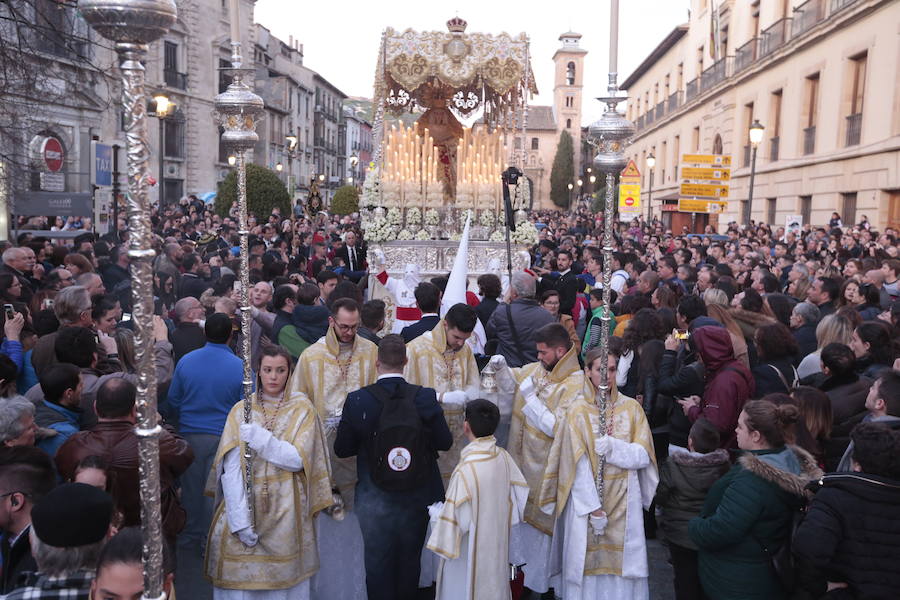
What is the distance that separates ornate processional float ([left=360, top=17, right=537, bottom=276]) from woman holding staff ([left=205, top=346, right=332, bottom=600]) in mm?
8042

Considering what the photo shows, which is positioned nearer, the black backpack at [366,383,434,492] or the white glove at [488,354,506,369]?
the black backpack at [366,383,434,492]

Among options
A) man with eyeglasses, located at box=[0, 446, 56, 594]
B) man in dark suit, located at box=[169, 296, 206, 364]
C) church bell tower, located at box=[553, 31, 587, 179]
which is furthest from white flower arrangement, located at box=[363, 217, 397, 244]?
church bell tower, located at box=[553, 31, 587, 179]

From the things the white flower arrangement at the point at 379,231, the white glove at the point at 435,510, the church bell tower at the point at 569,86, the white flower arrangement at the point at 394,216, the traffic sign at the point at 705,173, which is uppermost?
the church bell tower at the point at 569,86

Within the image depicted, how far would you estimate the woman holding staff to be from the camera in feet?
13.0

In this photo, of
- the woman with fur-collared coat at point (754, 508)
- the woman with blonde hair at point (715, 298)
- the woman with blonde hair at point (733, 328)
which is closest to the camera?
the woman with fur-collared coat at point (754, 508)

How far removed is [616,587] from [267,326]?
3850 mm

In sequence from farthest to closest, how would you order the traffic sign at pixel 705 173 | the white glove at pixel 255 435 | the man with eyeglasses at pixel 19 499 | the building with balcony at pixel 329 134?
the building with balcony at pixel 329 134 < the traffic sign at pixel 705 173 < the white glove at pixel 255 435 < the man with eyeglasses at pixel 19 499

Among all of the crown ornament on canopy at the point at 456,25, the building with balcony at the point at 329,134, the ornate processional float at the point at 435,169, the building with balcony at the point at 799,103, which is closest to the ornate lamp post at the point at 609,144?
the ornate processional float at the point at 435,169

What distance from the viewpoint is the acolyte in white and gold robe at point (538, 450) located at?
15.2ft

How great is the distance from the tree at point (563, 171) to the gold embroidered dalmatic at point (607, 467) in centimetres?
7542

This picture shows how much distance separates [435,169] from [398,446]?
9833mm

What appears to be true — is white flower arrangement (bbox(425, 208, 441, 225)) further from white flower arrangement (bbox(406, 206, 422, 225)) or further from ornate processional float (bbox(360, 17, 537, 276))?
white flower arrangement (bbox(406, 206, 422, 225))

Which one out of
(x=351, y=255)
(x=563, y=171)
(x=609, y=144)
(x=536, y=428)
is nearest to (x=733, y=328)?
(x=536, y=428)

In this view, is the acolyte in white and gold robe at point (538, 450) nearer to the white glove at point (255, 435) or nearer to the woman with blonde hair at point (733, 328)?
the woman with blonde hair at point (733, 328)
